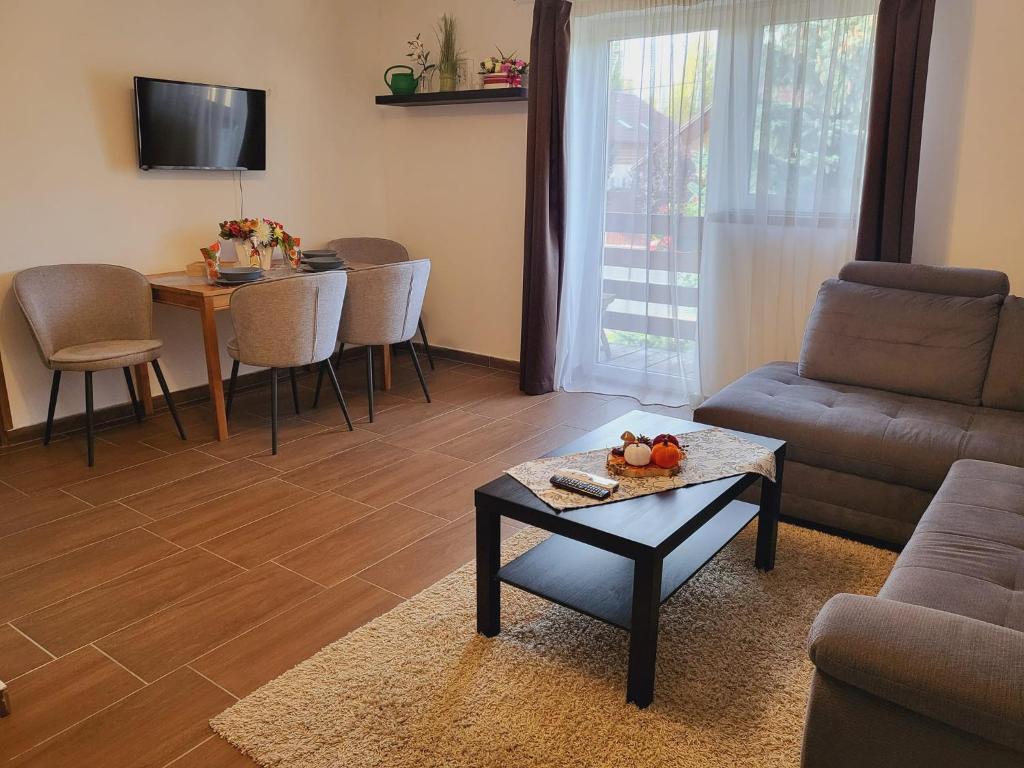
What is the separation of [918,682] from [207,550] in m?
2.30

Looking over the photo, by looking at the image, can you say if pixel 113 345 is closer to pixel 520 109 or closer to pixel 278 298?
pixel 278 298

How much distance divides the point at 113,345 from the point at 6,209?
756 mm

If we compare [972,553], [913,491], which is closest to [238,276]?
[913,491]

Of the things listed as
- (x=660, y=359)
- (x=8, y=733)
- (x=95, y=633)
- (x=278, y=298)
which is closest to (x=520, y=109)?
(x=660, y=359)

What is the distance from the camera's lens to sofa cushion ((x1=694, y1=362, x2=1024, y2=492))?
266 cm

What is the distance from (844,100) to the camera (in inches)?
144

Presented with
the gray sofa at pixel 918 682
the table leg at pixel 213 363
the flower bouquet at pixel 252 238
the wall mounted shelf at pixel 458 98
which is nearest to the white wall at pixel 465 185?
the wall mounted shelf at pixel 458 98

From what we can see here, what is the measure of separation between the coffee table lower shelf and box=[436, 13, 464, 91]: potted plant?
3473mm

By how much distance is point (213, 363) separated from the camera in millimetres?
3801

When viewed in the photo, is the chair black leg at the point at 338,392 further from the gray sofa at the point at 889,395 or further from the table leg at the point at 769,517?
the table leg at the point at 769,517

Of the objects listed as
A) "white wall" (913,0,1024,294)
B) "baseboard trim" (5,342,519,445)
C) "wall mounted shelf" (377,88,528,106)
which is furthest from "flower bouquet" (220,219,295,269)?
"white wall" (913,0,1024,294)

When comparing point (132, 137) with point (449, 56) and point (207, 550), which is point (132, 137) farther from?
point (207, 550)

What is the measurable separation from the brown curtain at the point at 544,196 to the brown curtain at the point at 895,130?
5.37ft

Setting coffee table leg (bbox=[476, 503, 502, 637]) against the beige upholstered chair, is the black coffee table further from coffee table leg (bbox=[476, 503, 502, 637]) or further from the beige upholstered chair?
the beige upholstered chair
